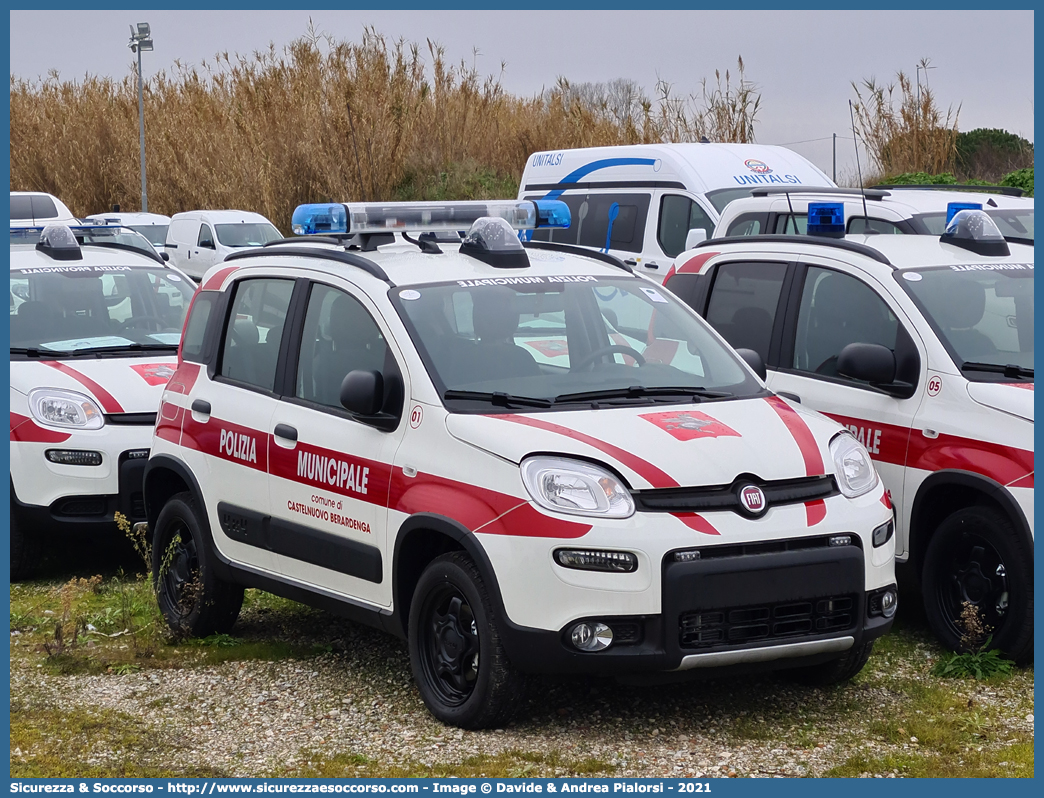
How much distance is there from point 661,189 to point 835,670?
9269mm

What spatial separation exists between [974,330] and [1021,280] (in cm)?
56

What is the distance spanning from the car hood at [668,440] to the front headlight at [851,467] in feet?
0.19

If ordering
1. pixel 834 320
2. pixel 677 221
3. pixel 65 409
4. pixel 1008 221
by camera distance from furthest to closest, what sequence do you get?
1. pixel 677 221
2. pixel 1008 221
3. pixel 65 409
4. pixel 834 320

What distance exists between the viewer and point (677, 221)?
46.2 feet

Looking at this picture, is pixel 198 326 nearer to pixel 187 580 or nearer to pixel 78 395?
pixel 187 580

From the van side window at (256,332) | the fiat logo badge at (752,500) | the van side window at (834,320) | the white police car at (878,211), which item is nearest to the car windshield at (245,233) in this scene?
the white police car at (878,211)

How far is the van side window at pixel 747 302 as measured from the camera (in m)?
7.17

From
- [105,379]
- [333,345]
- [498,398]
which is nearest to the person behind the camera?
[498,398]

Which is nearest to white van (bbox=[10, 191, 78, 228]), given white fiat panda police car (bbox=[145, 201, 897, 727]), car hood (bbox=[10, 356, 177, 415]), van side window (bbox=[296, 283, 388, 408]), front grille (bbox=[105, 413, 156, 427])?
car hood (bbox=[10, 356, 177, 415])

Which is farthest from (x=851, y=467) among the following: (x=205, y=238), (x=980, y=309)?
(x=205, y=238)

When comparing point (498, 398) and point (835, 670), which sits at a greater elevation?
point (498, 398)

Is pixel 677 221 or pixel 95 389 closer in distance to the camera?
pixel 95 389

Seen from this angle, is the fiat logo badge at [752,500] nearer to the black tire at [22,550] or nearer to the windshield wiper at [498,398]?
the windshield wiper at [498,398]

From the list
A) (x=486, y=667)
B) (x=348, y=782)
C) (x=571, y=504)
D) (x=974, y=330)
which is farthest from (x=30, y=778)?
(x=974, y=330)
